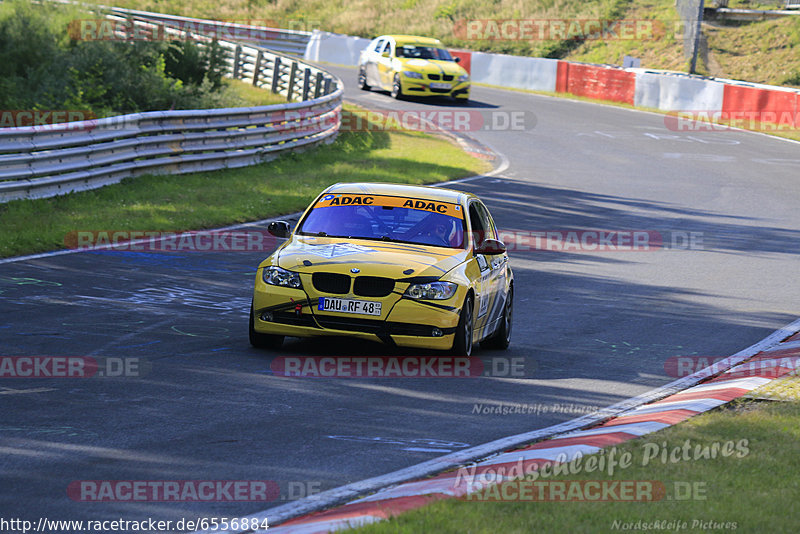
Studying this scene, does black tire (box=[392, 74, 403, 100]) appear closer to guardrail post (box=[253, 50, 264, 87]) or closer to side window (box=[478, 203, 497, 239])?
guardrail post (box=[253, 50, 264, 87])

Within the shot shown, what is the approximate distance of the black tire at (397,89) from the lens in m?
37.1

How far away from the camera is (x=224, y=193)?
1955 cm

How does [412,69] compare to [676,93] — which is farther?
[676,93]

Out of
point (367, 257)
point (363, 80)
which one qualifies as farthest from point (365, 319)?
point (363, 80)

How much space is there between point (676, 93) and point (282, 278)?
32723 mm

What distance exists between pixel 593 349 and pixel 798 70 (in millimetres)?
37411

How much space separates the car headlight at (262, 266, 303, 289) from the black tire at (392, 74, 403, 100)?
28121 mm

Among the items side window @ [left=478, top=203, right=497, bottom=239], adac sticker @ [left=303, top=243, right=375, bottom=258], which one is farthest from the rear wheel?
side window @ [left=478, top=203, right=497, bottom=239]

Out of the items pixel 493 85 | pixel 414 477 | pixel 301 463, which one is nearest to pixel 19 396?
pixel 301 463

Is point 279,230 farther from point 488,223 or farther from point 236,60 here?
point 236,60

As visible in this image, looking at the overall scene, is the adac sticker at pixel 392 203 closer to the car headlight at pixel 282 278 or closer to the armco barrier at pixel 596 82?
the car headlight at pixel 282 278

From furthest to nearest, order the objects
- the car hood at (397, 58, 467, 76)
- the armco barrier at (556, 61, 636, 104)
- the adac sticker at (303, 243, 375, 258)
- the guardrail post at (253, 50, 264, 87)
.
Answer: the armco barrier at (556, 61, 636, 104), the guardrail post at (253, 50, 264, 87), the car hood at (397, 58, 467, 76), the adac sticker at (303, 243, 375, 258)

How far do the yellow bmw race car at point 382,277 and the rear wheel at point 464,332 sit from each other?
11 millimetres

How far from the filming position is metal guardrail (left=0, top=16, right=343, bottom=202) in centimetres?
1622
